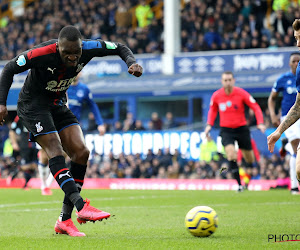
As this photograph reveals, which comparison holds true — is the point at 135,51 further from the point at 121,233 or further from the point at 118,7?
the point at 121,233

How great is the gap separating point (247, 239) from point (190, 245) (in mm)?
686

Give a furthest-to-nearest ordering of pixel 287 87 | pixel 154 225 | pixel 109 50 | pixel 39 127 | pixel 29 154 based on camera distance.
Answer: pixel 29 154
pixel 287 87
pixel 154 225
pixel 109 50
pixel 39 127

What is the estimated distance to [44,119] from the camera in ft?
23.1

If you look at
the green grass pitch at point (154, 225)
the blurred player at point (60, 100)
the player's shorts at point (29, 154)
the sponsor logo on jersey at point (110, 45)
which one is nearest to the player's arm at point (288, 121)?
the green grass pitch at point (154, 225)

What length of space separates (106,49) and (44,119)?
96 centimetres

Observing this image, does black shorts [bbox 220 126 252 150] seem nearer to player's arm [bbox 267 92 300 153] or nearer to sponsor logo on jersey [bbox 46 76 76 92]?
sponsor logo on jersey [bbox 46 76 76 92]

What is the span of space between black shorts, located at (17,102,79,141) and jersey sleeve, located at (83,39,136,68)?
76cm

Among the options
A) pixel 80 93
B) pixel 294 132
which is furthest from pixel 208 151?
pixel 294 132

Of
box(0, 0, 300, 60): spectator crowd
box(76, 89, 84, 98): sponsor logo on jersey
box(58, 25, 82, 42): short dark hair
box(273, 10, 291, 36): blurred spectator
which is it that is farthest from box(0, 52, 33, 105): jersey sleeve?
box(273, 10, 291, 36): blurred spectator

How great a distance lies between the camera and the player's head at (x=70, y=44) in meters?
6.55

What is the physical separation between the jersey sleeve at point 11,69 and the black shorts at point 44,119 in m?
0.42

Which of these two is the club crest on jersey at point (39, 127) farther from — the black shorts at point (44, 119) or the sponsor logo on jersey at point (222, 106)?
the sponsor logo on jersey at point (222, 106)

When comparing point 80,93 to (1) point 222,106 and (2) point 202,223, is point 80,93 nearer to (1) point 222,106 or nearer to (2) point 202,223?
(1) point 222,106

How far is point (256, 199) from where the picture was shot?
1227 cm
